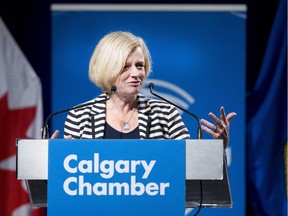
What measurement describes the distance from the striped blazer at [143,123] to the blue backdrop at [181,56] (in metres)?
1.84

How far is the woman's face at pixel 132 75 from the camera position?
2654 mm

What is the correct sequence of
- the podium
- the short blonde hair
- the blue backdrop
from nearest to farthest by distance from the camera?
the podium
the short blonde hair
the blue backdrop

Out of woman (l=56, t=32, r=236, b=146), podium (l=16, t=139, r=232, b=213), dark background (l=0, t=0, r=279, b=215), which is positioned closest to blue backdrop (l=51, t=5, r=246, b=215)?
dark background (l=0, t=0, r=279, b=215)

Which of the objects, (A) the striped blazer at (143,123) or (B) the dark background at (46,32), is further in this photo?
(B) the dark background at (46,32)

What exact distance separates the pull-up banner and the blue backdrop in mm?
2342

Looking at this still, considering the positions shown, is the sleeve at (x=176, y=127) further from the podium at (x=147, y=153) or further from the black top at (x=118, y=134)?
the podium at (x=147, y=153)

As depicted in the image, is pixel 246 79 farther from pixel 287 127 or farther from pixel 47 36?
pixel 47 36

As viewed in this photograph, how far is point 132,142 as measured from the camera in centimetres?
223

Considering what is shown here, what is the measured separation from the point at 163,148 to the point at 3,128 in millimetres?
2613

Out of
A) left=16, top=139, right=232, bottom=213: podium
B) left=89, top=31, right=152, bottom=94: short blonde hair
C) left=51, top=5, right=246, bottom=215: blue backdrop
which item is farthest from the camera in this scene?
left=51, top=5, right=246, bottom=215: blue backdrop

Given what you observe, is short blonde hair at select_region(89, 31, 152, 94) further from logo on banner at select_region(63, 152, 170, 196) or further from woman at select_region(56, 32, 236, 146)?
logo on banner at select_region(63, 152, 170, 196)

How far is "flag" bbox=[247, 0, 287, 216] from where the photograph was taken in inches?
183

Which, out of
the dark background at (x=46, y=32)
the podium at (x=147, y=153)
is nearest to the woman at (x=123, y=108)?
the podium at (x=147, y=153)

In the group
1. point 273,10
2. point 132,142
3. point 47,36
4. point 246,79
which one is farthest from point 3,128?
point 132,142
